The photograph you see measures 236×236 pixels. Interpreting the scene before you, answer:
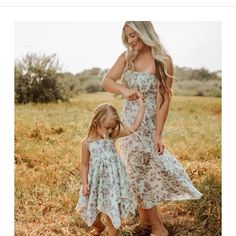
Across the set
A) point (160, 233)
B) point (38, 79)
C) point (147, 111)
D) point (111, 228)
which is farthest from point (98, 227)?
point (38, 79)

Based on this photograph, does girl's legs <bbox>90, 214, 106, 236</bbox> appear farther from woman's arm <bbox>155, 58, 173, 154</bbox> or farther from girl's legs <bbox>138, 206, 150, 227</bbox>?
woman's arm <bbox>155, 58, 173, 154</bbox>

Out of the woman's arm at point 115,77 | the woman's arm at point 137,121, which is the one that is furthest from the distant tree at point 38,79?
the woman's arm at point 137,121

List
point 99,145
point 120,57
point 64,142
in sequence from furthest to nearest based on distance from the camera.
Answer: point 64,142 → point 120,57 → point 99,145

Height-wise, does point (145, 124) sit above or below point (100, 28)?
below

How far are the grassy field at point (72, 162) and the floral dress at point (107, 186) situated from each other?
286mm

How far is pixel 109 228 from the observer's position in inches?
135

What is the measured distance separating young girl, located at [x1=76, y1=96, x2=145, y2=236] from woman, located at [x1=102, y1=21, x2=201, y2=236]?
0.51 feet

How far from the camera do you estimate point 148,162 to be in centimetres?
354

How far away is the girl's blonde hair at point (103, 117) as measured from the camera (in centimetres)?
337

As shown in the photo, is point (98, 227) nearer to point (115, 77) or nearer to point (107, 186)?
point (107, 186)

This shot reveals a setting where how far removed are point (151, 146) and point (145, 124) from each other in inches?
5.4

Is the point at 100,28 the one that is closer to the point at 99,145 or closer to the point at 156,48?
the point at 156,48

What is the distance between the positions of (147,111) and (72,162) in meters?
0.62
